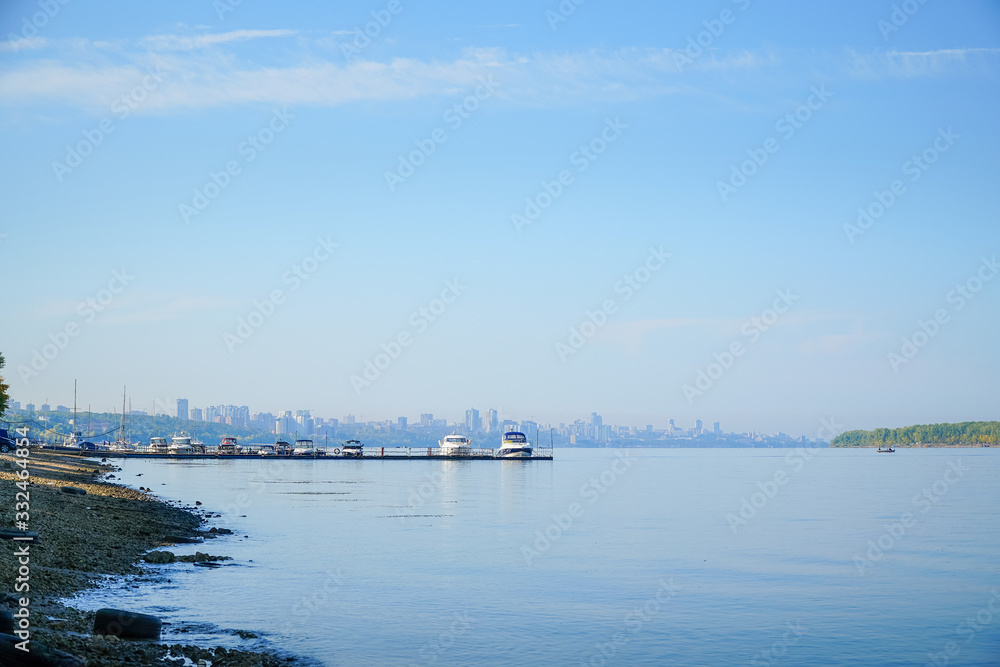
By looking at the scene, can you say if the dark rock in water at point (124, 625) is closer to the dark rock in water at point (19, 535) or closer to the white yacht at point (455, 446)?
the dark rock in water at point (19, 535)

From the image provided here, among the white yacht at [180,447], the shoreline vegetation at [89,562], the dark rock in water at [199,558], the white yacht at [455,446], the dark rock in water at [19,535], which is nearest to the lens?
the shoreline vegetation at [89,562]

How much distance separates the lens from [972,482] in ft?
300

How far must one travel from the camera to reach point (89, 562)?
26.0 m

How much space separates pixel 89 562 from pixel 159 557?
4041 millimetres

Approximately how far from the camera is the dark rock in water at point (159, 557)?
29453mm

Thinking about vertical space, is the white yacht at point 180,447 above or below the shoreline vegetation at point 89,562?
below

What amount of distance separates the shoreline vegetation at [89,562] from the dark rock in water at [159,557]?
0.93 feet

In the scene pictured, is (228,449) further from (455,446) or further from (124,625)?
(124,625)

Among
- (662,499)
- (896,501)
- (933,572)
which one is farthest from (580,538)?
(896,501)

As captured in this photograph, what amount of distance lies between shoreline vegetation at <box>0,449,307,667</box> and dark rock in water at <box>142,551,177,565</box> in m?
0.28

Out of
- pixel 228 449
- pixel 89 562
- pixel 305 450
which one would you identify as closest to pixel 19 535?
pixel 89 562

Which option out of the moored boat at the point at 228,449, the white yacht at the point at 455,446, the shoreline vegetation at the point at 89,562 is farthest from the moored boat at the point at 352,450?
the shoreline vegetation at the point at 89,562

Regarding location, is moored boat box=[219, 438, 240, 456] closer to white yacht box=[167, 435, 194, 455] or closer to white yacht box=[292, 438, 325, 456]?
white yacht box=[167, 435, 194, 455]

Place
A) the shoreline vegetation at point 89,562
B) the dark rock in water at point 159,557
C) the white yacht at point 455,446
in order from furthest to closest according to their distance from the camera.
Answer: the white yacht at point 455,446 < the dark rock in water at point 159,557 < the shoreline vegetation at point 89,562
